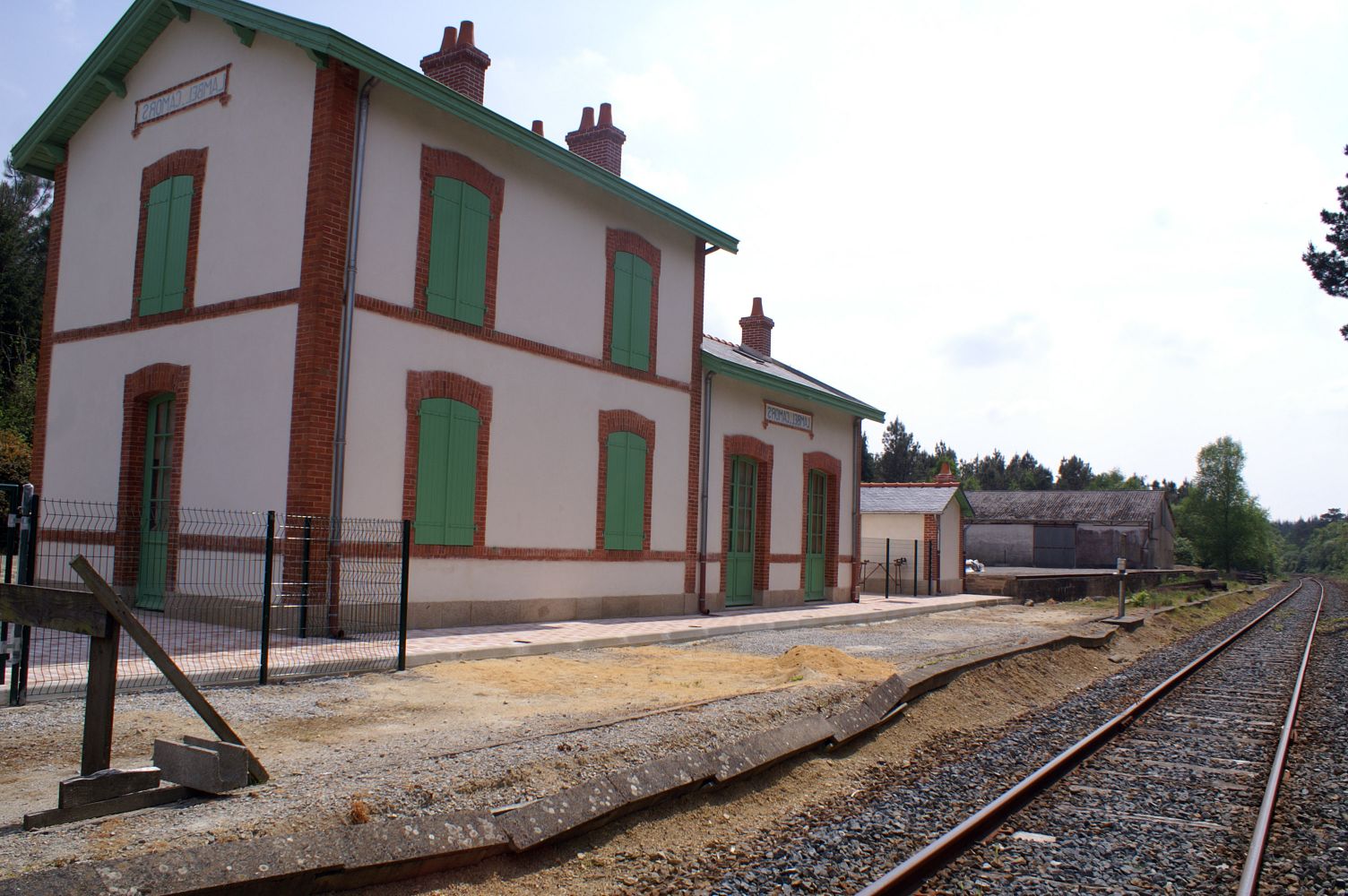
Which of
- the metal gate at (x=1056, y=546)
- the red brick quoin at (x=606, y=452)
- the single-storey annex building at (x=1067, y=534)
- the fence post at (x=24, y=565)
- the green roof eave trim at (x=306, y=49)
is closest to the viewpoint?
the fence post at (x=24, y=565)

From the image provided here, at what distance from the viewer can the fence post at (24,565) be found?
6.82m

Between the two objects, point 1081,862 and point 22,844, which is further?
point 1081,862

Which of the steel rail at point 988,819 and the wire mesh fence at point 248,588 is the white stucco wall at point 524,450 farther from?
the steel rail at point 988,819

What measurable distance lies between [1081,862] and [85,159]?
16.0 metres

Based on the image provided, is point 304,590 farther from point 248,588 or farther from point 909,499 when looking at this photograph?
point 909,499

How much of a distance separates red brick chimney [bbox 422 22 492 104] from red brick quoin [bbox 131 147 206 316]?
3.45 meters

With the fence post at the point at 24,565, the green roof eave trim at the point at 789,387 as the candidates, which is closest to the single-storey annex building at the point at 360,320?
the green roof eave trim at the point at 789,387

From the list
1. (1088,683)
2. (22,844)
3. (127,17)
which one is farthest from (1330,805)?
(127,17)

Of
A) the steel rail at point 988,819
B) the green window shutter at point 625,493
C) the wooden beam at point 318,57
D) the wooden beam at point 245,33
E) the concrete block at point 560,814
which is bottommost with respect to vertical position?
the steel rail at point 988,819

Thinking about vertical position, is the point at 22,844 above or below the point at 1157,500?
below

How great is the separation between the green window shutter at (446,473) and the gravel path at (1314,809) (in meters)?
9.06

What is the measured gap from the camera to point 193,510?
12.0m

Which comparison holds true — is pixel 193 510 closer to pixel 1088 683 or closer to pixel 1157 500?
pixel 1088 683

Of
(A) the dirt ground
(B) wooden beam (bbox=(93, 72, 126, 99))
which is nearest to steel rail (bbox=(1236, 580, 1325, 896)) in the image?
(A) the dirt ground
